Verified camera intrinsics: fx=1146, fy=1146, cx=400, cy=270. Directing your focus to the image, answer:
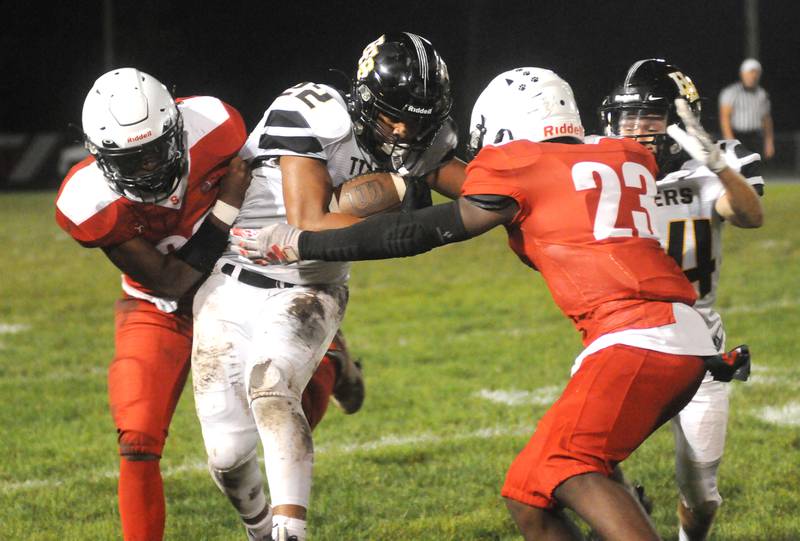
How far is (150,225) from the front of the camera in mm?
3520

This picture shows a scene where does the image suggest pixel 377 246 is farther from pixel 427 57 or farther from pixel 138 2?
pixel 138 2

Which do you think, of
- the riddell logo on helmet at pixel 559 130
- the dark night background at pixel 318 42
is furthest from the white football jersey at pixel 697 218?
the dark night background at pixel 318 42

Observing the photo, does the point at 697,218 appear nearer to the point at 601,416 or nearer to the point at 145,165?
the point at 601,416

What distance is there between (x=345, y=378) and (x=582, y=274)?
5.14 ft

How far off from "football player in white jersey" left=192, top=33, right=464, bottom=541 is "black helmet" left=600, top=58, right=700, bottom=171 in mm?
511

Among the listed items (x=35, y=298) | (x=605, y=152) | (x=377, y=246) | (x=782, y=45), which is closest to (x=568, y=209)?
(x=605, y=152)

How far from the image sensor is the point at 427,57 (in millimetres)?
3346

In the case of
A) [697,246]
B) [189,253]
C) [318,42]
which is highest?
[189,253]

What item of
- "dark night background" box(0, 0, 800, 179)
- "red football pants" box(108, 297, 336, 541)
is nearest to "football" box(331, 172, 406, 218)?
"red football pants" box(108, 297, 336, 541)

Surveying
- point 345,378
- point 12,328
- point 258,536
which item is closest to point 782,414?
point 345,378

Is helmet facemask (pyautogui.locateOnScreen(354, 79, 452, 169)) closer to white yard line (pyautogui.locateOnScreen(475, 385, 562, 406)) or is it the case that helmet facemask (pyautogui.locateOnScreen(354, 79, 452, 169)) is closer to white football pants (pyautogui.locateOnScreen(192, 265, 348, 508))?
white football pants (pyautogui.locateOnScreen(192, 265, 348, 508))

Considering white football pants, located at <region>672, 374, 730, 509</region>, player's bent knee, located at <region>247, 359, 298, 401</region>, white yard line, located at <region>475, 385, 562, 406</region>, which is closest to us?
player's bent knee, located at <region>247, 359, 298, 401</region>

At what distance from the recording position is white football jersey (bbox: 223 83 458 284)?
A: 3.38m

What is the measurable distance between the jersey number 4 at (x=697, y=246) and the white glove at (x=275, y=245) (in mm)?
1166
